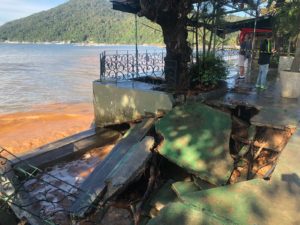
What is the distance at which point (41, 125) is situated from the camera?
15305mm

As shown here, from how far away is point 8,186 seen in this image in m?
6.04

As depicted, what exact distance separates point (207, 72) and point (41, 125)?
363 inches

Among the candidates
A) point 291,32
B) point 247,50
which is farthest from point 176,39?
point 291,32

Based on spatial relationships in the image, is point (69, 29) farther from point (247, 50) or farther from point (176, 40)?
point (176, 40)

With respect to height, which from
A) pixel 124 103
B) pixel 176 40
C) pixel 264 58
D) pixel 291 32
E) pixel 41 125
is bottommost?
pixel 41 125

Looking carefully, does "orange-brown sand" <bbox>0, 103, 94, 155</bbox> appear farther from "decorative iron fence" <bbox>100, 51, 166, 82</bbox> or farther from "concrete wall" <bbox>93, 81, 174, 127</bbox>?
"decorative iron fence" <bbox>100, 51, 166, 82</bbox>

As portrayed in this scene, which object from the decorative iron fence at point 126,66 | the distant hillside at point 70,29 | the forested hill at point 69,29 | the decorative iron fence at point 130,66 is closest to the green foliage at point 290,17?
the decorative iron fence at point 130,66

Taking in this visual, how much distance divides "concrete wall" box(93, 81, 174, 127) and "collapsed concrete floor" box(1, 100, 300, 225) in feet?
3.01

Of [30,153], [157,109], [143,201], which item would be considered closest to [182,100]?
[157,109]

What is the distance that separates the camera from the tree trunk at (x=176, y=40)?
945 centimetres

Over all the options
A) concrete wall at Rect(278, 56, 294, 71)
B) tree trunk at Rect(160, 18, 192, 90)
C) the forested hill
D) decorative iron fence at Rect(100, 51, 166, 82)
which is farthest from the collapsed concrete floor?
the forested hill

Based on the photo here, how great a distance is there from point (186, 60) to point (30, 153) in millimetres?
5623

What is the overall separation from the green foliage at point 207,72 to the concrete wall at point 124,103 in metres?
1.70

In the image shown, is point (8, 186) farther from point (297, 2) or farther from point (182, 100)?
point (297, 2)
